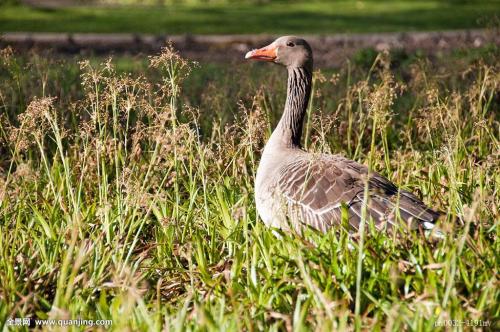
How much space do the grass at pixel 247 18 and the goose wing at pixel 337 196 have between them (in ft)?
31.4

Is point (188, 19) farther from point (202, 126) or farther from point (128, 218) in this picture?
point (128, 218)

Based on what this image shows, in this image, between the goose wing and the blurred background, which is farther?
the blurred background

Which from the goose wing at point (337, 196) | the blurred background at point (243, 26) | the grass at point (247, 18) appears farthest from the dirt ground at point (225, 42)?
the goose wing at point (337, 196)

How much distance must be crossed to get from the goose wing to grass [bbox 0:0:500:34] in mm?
9561

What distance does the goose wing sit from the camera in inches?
173

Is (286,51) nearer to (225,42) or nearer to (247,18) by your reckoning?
(225,42)

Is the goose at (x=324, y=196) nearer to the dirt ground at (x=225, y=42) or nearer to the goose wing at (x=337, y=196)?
the goose wing at (x=337, y=196)

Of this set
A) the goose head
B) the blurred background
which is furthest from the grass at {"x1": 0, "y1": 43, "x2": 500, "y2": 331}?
the blurred background

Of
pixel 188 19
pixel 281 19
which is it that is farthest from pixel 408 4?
pixel 188 19

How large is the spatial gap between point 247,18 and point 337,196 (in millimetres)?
12050

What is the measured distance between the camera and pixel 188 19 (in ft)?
52.3

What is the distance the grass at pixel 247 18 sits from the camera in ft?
48.1

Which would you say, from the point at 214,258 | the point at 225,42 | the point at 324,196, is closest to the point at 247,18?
the point at 225,42

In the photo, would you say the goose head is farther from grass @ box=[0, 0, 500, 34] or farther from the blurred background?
grass @ box=[0, 0, 500, 34]
